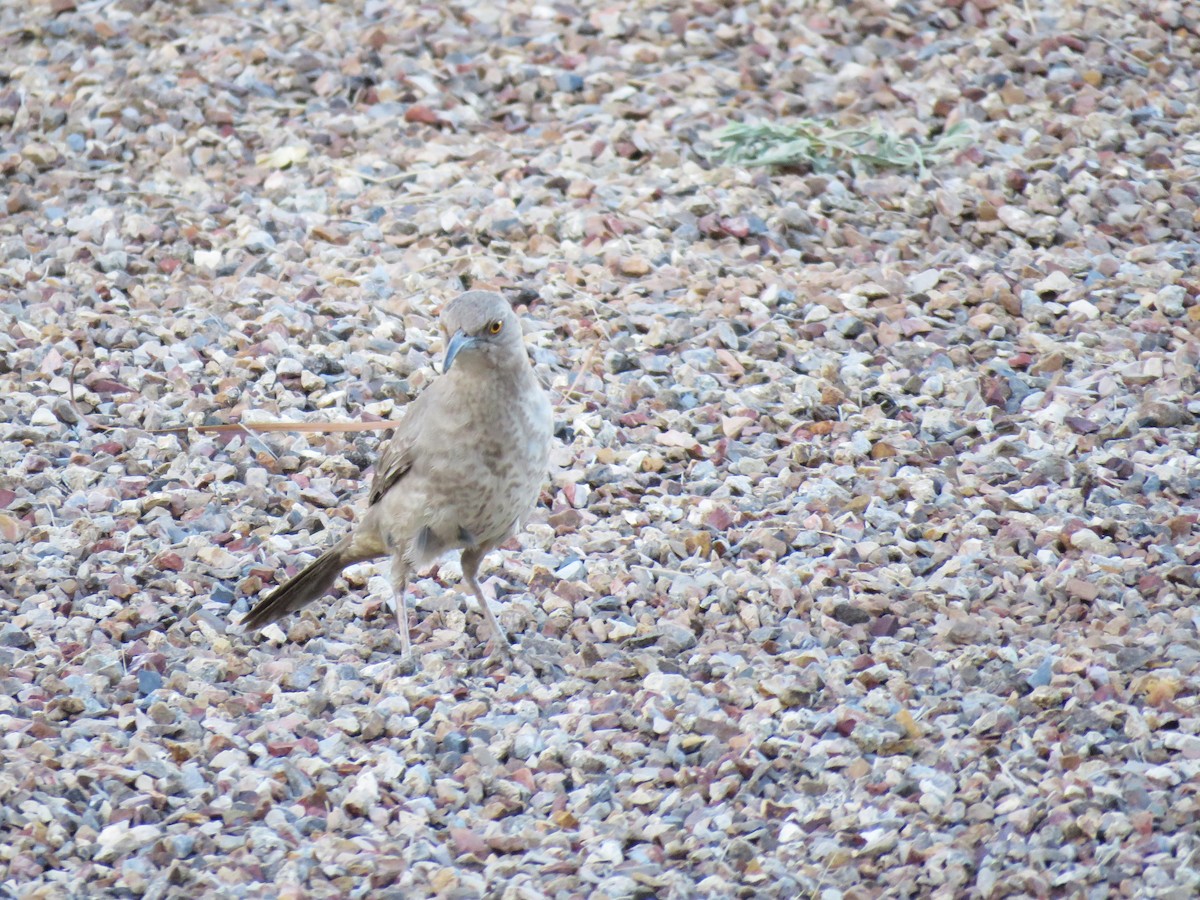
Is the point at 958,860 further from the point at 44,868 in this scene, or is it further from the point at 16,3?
the point at 16,3

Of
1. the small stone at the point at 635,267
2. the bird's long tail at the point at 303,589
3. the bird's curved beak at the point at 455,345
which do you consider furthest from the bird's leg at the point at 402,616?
the small stone at the point at 635,267

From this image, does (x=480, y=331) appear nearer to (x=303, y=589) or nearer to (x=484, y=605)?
(x=484, y=605)

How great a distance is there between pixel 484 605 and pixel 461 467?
522mm

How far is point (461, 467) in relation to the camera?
195 inches

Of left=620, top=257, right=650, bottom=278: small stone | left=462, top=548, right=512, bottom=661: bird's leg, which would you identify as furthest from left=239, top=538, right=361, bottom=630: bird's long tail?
left=620, top=257, right=650, bottom=278: small stone

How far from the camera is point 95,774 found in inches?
165

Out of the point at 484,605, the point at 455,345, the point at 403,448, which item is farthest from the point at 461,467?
the point at 484,605

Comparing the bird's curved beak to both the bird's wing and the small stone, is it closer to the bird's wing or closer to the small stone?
the bird's wing

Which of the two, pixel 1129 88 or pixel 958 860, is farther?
pixel 1129 88

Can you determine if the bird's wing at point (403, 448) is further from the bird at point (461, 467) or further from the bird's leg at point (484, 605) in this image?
the bird's leg at point (484, 605)

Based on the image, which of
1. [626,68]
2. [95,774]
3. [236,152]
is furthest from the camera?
[626,68]

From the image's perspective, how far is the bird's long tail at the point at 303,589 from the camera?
505 centimetres

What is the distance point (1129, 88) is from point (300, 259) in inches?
175

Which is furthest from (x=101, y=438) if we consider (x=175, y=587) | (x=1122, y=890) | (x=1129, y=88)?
(x=1129, y=88)
